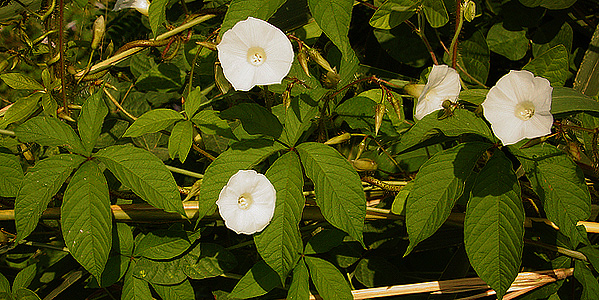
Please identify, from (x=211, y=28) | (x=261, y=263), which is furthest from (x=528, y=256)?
(x=211, y=28)

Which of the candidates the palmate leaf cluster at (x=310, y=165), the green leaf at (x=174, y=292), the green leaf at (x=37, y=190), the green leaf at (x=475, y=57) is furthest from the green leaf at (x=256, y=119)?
the green leaf at (x=475, y=57)

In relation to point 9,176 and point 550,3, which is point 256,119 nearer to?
point 9,176

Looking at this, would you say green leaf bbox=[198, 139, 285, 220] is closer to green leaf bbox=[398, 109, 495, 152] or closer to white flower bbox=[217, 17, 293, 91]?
white flower bbox=[217, 17, 293, 91]

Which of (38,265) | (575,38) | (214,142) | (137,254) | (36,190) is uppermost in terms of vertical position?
(575,38)

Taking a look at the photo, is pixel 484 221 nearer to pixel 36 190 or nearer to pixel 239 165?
pixel 239 165

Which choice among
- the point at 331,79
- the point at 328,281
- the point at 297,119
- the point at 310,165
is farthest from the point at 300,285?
the point at 331,79
